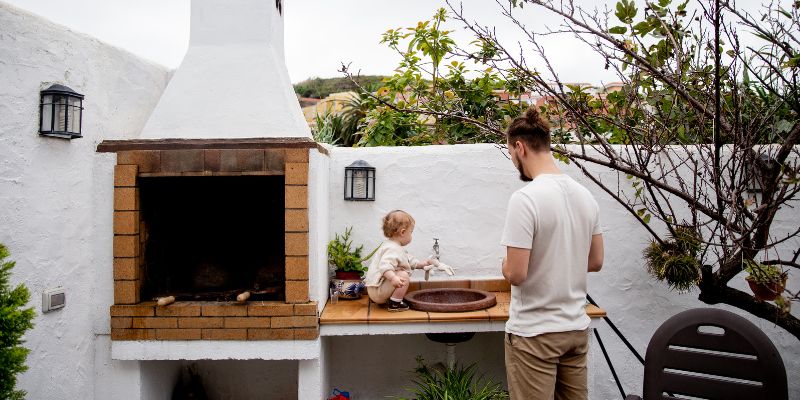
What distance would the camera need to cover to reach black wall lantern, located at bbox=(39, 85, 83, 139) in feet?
8.88

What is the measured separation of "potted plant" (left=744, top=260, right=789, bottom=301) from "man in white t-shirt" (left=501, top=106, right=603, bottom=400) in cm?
129

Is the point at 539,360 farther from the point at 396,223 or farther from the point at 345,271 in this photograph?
the point at 345,271

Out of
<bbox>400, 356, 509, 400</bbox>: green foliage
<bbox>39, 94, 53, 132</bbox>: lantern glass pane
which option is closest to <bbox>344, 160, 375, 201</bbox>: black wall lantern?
<bbox>400, 356, 509, 400</bbox>: green foliage

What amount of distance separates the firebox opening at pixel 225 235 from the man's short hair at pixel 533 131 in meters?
2.10

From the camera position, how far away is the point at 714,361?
8.02 ft

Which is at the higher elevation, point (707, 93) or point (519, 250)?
point (707, 93)

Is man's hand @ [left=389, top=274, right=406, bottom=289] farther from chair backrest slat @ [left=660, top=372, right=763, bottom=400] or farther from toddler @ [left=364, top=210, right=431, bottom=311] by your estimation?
chair backrest slat @ [left=660, top=372, right=763, bottom=400]

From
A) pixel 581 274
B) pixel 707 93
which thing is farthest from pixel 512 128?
pixel 707 93

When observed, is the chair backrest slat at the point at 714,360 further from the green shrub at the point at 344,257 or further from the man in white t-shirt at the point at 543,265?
the green shrub at the point at 344,257

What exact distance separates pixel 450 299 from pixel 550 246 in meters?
1.68

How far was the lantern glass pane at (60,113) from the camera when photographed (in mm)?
2738

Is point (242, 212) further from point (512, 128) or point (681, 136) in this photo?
point (681, 136)

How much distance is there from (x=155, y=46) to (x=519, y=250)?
205 inches

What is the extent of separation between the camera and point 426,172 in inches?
154
